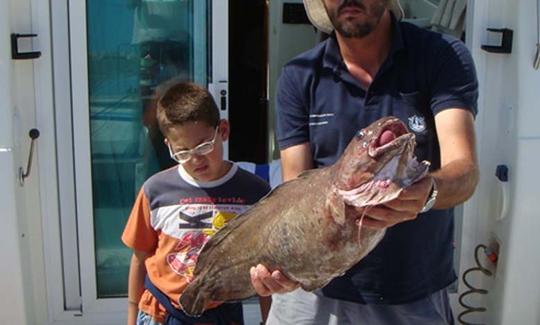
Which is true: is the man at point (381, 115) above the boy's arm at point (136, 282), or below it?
above

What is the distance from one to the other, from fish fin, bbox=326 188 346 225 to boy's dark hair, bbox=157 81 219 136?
3.49ft

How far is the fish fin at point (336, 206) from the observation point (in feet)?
6.01

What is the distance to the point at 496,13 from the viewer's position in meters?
4.05

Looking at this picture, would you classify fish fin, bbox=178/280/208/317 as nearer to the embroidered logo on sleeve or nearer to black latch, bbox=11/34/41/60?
the embroidered logo on sleeve

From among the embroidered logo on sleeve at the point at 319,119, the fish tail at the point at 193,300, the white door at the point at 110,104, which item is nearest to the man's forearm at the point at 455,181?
the embroidered logo on sleeve at the point at 319,119

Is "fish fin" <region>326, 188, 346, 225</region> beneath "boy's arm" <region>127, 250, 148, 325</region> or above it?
above

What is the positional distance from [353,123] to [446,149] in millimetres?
276

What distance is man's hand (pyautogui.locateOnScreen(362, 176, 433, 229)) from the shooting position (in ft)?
5.59

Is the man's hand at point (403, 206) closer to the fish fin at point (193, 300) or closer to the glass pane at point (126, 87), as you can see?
the fish fin at point (193, 300)

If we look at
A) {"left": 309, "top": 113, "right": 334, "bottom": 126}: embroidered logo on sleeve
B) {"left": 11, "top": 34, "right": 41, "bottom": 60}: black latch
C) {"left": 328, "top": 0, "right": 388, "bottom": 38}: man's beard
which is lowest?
{"left": 309, "top": 113, "right": 334, "bottom": 126}: embroidered logo on sleeve

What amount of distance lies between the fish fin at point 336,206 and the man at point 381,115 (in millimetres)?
386

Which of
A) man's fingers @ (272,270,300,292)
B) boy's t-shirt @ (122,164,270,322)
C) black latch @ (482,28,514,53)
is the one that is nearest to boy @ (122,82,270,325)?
boy's t-shirt @ (122,164,270,322)

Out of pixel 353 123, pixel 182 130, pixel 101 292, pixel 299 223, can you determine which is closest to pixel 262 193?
pixel 182 130

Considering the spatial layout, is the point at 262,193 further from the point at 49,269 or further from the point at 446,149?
the point at 49,269
